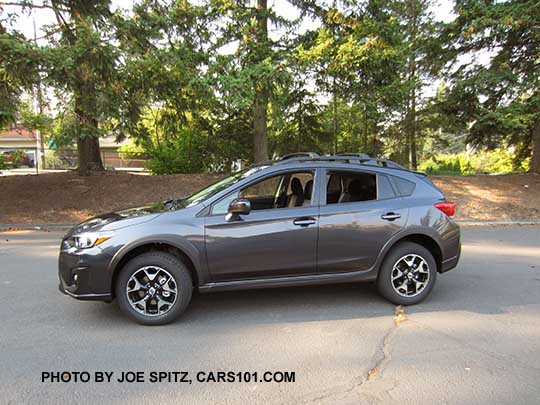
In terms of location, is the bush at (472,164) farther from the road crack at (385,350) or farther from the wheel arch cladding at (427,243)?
the road crack at (385,350)

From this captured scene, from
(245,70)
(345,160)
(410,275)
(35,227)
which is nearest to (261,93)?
(245,70)

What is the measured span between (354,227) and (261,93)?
23.5ft

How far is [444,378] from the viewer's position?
2879mm

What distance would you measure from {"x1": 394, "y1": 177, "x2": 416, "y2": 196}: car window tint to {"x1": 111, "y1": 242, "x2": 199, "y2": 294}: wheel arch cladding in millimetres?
2469

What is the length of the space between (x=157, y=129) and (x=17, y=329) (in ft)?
41.2

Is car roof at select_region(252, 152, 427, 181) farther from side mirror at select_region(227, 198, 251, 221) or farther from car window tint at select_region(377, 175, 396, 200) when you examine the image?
side mirror at select_region(227, 198, 251, 221)

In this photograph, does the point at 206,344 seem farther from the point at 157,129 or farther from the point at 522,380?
the point at 157,129

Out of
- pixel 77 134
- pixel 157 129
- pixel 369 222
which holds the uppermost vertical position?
pixel 157 129

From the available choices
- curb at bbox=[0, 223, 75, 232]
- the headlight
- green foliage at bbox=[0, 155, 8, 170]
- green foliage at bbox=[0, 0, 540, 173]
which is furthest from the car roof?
green foliage at bbox=[0, 155, 8, 170]

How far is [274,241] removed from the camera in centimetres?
394

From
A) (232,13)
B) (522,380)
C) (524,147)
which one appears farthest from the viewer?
(524,147)

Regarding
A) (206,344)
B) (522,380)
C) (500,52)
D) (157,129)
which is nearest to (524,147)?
(500,52)

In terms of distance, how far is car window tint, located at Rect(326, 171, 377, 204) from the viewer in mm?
4363

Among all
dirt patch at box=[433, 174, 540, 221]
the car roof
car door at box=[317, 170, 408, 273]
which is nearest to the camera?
car door at box=[317, 170, 408, 273]
